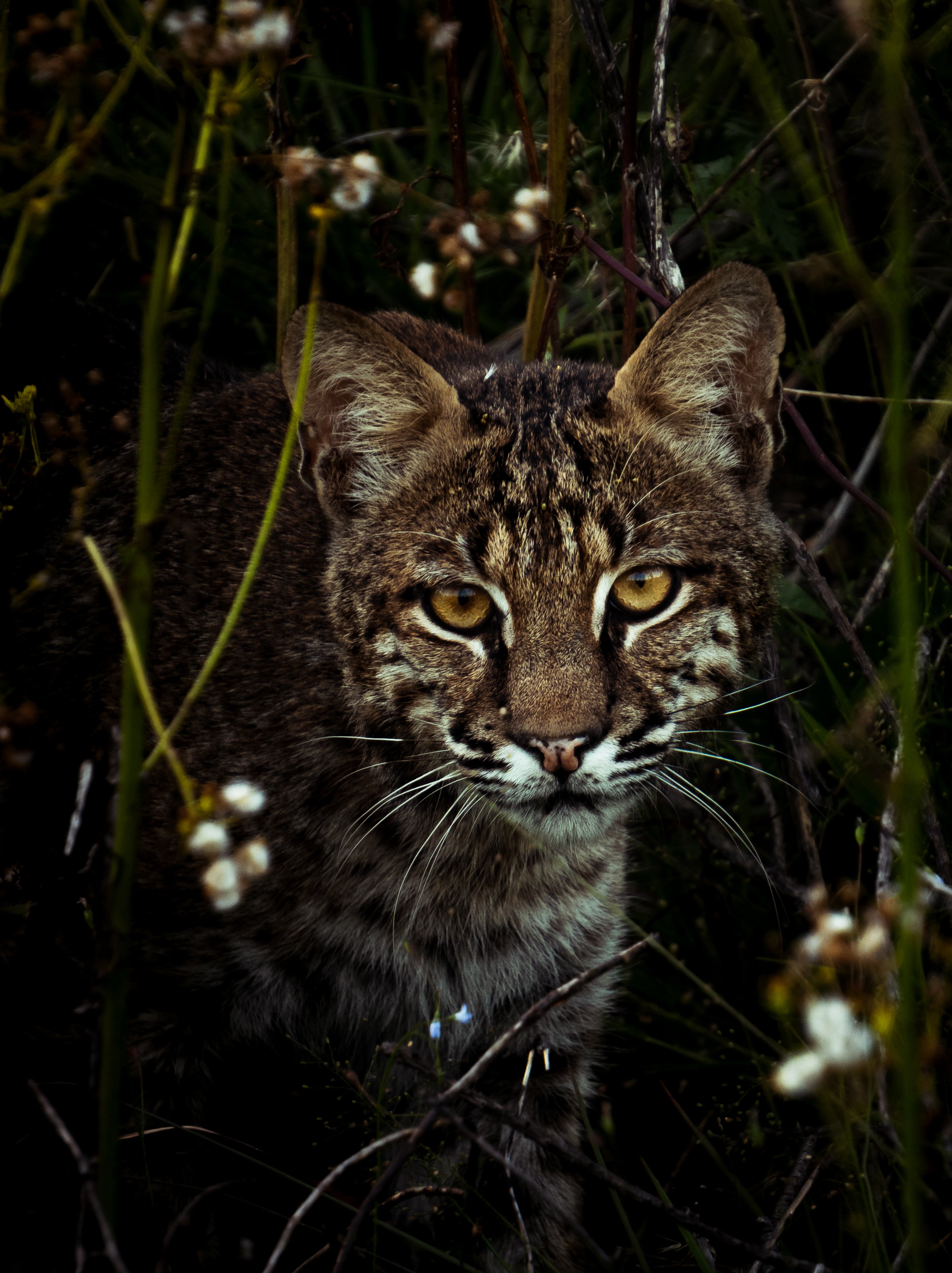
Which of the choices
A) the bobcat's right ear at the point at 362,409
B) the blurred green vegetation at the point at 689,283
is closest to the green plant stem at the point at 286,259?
the blurred green vegetation at the point at 689,283

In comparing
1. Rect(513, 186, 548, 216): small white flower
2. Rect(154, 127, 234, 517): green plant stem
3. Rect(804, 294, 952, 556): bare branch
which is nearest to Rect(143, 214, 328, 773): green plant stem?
Rect(154, 127, 234, 517): green plant stem

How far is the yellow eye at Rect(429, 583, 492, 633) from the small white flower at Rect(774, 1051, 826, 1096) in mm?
1368

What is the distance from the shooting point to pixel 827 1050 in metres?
1.13

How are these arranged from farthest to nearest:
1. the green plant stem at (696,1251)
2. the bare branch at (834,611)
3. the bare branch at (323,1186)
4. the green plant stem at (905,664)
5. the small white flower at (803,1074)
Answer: the bare branch at (834,611)
the green plant stem at (696,1251)
the bare branch at (323,1186)
the small white flower at (803,1074)
the green plant stem at (905,664)

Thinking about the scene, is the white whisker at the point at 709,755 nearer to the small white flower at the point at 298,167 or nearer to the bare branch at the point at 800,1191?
the bare branch at the point at 800,1191

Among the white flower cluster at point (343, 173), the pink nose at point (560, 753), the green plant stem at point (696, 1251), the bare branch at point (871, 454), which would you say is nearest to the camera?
the white flower cluster at point (343, 173)

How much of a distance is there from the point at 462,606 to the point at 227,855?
1031 millimetres

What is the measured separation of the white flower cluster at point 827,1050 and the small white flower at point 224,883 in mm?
676

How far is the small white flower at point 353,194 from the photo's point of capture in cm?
197

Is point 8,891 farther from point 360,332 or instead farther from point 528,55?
point 528,55

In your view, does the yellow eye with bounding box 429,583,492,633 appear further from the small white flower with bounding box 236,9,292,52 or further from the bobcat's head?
the small white flower with bounding box 236,9,292,52

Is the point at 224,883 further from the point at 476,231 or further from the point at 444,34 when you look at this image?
the point at 444,34

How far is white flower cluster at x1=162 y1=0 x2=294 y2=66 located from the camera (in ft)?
4.85

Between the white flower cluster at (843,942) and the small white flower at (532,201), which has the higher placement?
the small white flower at (532,201)
